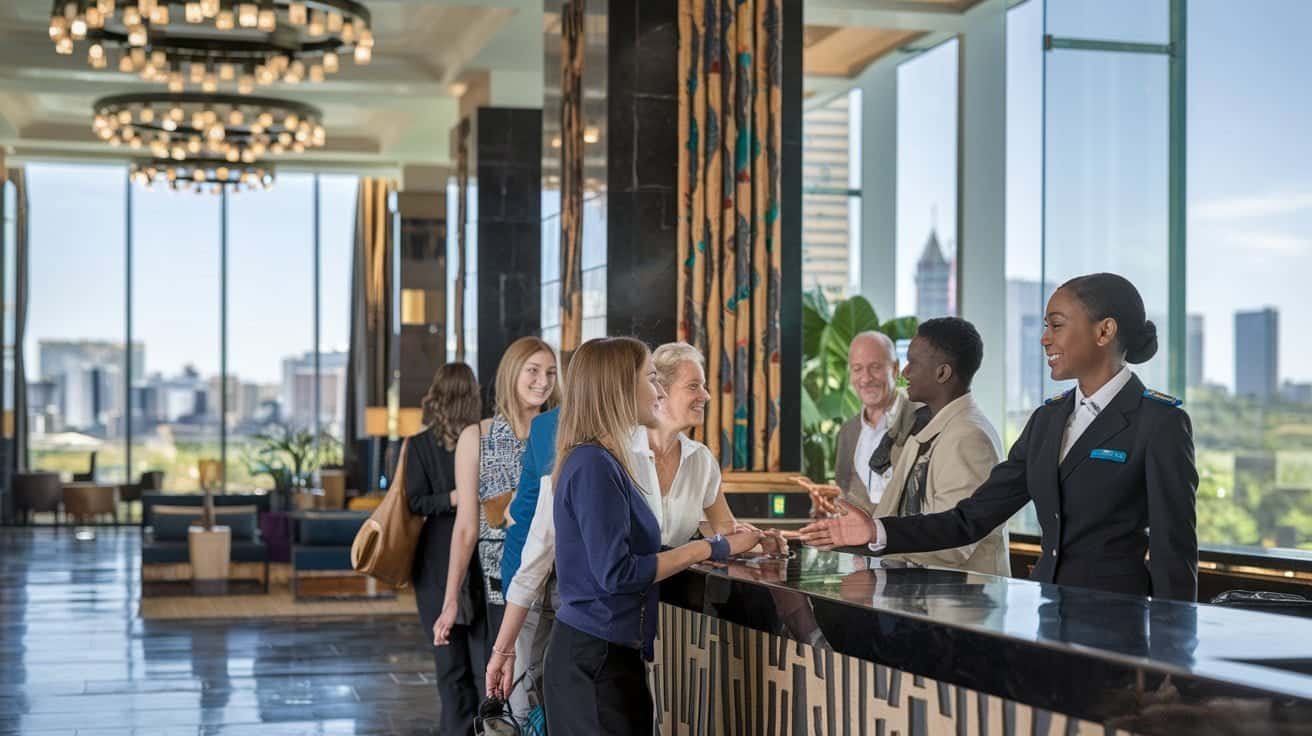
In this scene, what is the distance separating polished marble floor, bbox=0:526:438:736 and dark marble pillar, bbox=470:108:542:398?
2.71m

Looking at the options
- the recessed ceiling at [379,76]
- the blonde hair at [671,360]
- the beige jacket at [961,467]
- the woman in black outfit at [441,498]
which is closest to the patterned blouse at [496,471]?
the woman in black outfit at [441,498]

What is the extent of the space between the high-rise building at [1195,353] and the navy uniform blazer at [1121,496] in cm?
621

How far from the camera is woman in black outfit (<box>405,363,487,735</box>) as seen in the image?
5.76 m

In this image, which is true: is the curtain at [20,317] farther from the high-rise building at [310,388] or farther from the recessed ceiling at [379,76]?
the high-rise building at [310,388]

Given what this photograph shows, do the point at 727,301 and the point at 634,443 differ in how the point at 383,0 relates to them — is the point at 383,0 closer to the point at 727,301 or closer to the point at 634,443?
the point at 727,301

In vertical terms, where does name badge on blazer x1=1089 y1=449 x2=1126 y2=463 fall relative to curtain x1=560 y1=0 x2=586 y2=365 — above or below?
below

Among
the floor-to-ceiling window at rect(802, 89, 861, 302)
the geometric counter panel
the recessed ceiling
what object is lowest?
the geometric counter panel

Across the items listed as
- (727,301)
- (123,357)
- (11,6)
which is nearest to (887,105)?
(727,301)

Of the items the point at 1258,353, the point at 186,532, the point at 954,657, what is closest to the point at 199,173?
the point at 186,532

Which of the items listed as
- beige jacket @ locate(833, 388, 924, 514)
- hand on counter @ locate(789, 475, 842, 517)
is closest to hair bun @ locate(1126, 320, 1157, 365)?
hand on counter @ locate(789, 475, 842, 517)

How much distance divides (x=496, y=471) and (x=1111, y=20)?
421 cm

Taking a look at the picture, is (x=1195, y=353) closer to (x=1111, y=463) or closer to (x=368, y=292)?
(x=1111, y=463)

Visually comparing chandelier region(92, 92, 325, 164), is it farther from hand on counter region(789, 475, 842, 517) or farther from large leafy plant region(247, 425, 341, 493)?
hand on counter region(789, 475, 842, 517)

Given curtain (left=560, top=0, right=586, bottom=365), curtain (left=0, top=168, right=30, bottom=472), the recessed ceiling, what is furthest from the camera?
curtain (left=0, top=168, right=30, bottom=472)
